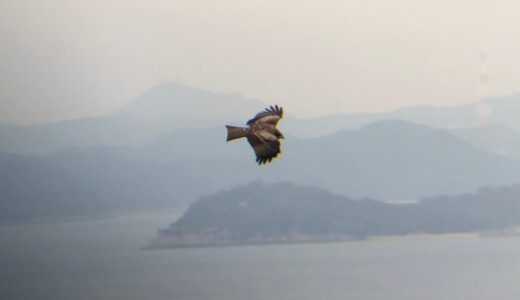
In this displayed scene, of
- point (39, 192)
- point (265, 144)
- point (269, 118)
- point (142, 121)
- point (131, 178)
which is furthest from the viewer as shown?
point (39, 192)

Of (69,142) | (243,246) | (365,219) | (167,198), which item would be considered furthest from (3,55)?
(365,219)

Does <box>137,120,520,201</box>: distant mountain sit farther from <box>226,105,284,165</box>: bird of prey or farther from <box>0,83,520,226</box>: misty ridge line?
<box>226,105,284,165</box>: bird of prey

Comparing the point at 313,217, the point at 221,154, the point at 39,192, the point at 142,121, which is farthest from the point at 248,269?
the point at 39,192

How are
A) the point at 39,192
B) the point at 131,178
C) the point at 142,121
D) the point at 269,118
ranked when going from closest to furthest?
the point at 269,118 < the point at 142,121 < the point at 131,178 < the point at 39,192

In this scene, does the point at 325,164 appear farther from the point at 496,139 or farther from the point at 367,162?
the point at 496,139

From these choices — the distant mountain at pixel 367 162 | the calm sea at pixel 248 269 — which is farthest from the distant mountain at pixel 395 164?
the calm sea at pixel 248 269

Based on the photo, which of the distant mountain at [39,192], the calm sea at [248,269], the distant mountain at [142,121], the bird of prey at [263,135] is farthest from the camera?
the distant mountain at [39,192]

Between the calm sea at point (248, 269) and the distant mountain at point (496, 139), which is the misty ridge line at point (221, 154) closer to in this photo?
the distant mountain at point (496, 139)
